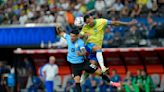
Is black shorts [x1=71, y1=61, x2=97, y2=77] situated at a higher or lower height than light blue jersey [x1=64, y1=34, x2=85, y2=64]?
lower

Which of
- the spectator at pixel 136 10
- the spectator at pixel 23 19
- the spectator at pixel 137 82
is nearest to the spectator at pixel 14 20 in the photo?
the spectator at pixel 23 19

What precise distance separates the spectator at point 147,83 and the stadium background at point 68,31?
0.59 metres

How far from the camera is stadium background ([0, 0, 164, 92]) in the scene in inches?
864

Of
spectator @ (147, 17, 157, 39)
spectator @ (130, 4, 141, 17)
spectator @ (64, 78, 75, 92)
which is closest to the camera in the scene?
spectator @ (147, 17, 157, 39)

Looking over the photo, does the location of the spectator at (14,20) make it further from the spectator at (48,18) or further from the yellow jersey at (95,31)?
the yellow jersey at (95,31)

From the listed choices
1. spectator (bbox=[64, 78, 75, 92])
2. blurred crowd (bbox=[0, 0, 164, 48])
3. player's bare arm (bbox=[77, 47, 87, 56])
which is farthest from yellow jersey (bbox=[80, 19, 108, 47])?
spectator (bbox=[64, 78, 75, 92])

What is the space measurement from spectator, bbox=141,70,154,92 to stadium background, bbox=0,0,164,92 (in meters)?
0.59

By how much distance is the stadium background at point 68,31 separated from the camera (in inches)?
864

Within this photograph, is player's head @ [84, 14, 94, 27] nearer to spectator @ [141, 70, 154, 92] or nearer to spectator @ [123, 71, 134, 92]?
spectator @ [123, 71, 134, 92]

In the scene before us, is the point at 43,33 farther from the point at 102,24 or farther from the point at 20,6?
the point at 102,24

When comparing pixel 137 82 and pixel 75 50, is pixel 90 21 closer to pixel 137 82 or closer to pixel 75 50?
pixel 75 50

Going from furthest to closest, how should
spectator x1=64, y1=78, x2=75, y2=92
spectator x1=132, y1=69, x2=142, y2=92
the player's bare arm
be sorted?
spectator x1=64, y1=78, x2=75, y2=92 < spectator x1=132, y1=69, x2=142, y2=92 < the player's bare arm

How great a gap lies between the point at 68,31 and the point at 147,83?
377 centimetres

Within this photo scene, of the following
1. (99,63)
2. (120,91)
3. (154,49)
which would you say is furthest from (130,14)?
(99,63)
